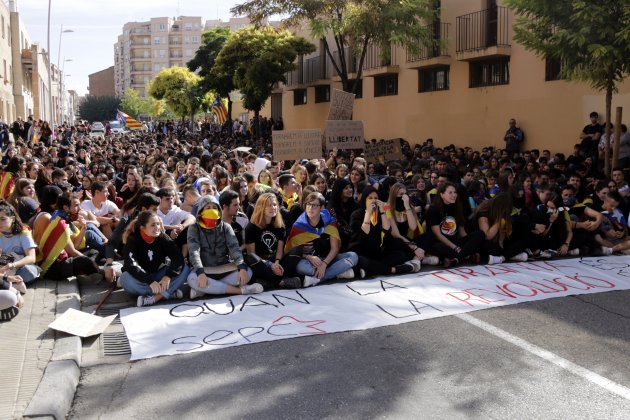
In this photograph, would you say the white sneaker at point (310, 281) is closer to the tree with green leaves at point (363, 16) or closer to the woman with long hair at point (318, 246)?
the woman with long hair at point (318, 246)

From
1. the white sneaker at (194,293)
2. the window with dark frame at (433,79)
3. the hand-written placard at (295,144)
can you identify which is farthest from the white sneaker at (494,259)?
the window with dark frame at (433,79)

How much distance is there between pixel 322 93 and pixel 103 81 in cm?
14142

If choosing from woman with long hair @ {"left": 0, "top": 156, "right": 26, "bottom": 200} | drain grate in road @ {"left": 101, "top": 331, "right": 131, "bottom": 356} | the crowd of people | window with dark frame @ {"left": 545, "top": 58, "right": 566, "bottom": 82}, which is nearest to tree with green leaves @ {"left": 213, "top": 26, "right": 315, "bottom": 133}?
window with dark frame @ {"left": 545, "top": 58, "right": 566, "bottom": 82}

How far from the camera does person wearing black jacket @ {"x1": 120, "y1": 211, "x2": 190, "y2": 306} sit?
25.0 ft

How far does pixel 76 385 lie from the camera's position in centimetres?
544

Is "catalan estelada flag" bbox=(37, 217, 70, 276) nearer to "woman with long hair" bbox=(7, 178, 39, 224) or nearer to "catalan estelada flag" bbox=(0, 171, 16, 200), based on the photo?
"woman with long hair" bbox=(7, 178, 39, 224)

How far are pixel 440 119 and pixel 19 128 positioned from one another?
16786mm

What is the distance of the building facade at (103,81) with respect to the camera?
164m

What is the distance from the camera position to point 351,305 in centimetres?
747

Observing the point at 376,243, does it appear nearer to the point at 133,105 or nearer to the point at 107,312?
the point at 107,312

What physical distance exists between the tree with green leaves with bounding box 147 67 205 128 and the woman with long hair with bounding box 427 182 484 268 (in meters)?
50.7

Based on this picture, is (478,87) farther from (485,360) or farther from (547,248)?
(485,360)

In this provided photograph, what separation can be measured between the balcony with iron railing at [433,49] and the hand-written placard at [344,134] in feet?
23.6

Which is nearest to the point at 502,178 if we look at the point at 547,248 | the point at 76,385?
the point at 547,248
